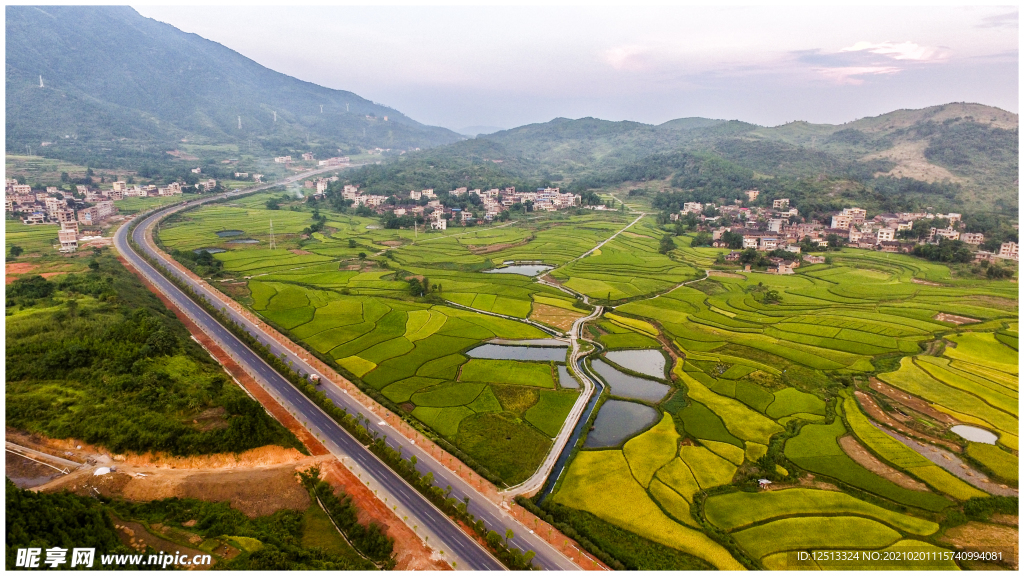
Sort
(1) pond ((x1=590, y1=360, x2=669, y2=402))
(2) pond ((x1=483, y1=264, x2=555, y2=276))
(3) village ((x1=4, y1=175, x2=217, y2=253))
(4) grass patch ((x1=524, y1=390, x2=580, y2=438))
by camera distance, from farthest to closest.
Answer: (3) village ((x1=4, y1=175, x2=217, y2=253)), (2) pond ((x1=483, y1=264, x2=555, y2=276)), (1) pond ((x1=590, y1=360, x2=669, y2=402)), (4) grass patch ((x1=524, y1=390, x2=580, y2=438))

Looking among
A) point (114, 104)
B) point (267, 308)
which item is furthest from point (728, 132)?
point (114, 104)

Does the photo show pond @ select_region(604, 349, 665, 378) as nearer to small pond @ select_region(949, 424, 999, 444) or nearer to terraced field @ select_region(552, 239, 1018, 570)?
terraced field @ select_region(552, 239, 1018, 570)

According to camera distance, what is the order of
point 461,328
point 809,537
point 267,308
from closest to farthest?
point 809,537 → point 461,328 → point 267,308

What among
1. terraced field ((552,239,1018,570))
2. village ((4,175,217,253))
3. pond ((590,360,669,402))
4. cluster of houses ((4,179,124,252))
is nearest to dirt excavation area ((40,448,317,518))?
terraced field ((552,239,1018,570))

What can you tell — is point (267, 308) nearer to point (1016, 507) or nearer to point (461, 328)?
point (461, 328)

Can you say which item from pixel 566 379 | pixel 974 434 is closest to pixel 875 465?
pixel 974 434

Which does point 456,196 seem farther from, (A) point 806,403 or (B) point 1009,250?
(A) point 806,403
